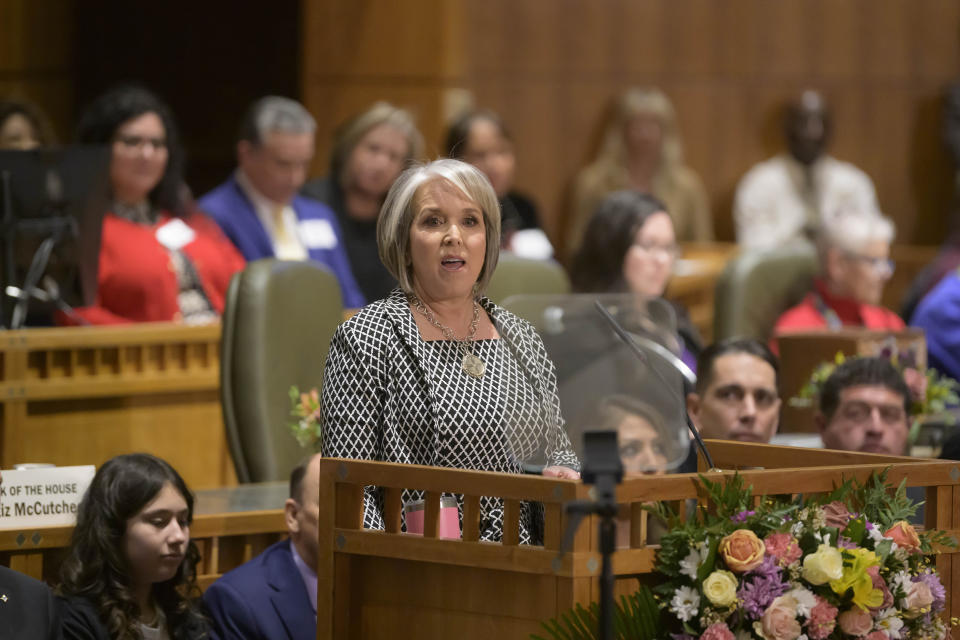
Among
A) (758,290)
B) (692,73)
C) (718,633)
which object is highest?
(692,73)

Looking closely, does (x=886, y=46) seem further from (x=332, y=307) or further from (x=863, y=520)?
(x=863, y=520)

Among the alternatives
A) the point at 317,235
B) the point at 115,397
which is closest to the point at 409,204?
the point at 115,397

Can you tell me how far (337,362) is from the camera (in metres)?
2.50

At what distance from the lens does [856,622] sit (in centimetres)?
227

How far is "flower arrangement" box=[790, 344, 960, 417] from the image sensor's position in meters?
4.47

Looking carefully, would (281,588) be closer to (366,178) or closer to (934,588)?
(934,588)

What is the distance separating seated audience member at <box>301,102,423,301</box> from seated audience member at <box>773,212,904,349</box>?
142 cm

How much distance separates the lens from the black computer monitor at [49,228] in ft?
14.1

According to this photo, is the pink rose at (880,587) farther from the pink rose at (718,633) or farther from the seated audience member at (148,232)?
the seated audience member at (148,232)

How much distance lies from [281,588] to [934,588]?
4.43 ft

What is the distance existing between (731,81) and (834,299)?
449cm

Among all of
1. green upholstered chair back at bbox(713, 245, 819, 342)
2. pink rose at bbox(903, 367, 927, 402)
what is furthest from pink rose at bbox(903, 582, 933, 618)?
green upholstered chair back at bbox(713, 245, 819, 342)

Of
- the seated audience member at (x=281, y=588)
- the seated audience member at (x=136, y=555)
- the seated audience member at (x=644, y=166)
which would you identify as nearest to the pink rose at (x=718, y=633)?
the seated audience member at (x=281, y=588)

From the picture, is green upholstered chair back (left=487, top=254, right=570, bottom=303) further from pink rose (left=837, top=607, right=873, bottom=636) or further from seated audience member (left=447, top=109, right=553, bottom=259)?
pink rose (left=837, top=607, right=873, bottom=636)
